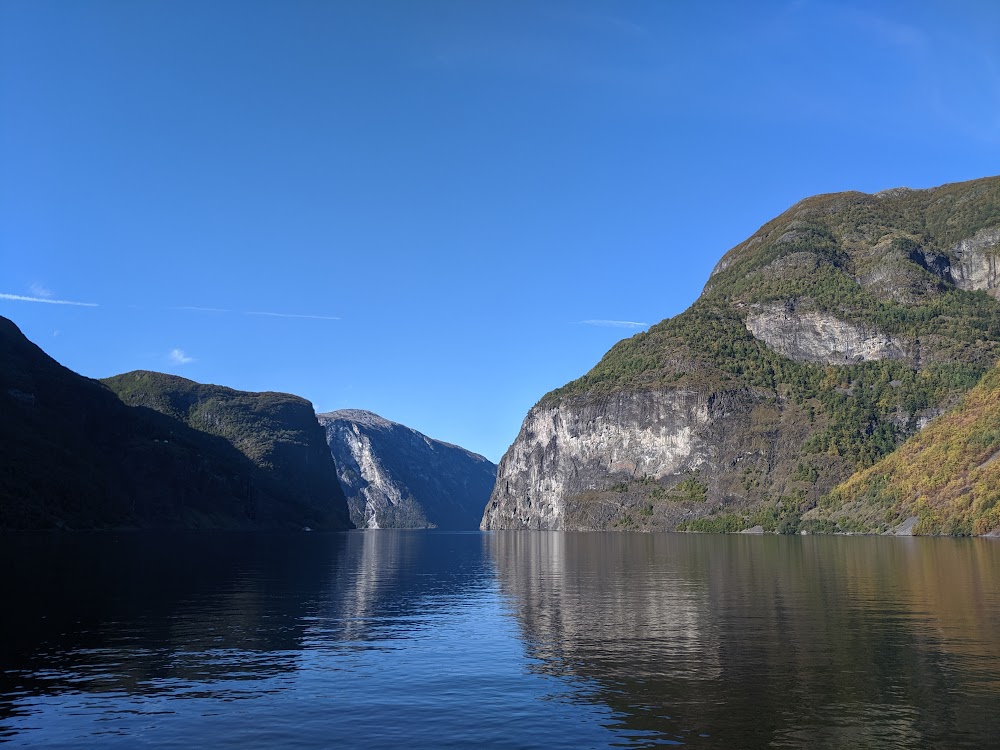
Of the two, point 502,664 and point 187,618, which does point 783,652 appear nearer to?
point 502,664

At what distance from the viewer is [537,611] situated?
61.5 metres

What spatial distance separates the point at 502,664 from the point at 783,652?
1517 centimetres

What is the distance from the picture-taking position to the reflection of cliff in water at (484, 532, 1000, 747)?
28375 mm

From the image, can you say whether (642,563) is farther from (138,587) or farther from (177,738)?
(177,738)

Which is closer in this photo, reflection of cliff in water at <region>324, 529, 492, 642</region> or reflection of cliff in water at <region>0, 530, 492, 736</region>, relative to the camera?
reflection of cliff in water at <region>0, 530, 492, 736</region>

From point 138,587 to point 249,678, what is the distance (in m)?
43.0

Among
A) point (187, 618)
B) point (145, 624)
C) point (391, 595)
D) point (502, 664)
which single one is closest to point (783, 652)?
point (502, 664)

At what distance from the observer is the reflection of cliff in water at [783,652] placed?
2838 cm

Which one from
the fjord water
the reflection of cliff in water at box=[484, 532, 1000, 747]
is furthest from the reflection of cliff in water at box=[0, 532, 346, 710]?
the reflection of cliff in water at box=[484, 532, 1000, 747]

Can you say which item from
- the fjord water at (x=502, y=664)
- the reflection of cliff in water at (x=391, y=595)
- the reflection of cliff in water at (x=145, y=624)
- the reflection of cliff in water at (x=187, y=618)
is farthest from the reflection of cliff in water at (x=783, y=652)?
the reflection of cliff in water at (x=145, y=624)

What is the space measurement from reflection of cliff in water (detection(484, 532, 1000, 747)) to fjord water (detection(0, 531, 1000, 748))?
17 centimetres

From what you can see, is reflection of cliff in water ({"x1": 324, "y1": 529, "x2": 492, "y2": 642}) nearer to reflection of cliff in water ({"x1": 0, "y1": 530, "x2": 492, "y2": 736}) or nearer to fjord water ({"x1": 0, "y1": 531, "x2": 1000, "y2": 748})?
reflection of cliff in water ({"x1": 0, "y1": 530, "x2": 492, "y2": 736})

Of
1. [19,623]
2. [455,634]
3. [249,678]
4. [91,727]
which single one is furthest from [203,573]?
[91,727]

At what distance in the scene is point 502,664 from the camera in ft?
134
